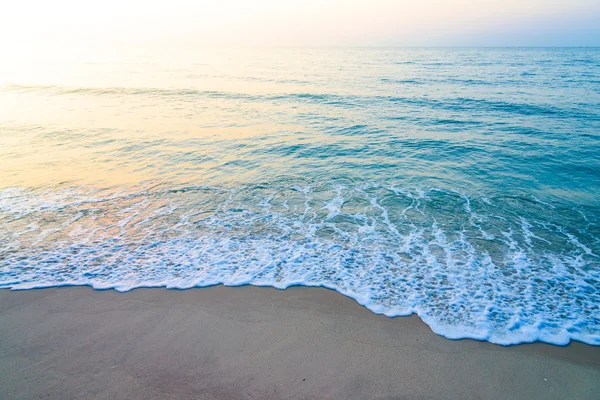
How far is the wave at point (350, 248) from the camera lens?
5.38m

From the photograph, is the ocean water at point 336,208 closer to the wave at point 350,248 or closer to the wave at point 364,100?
the wave at point 350,248

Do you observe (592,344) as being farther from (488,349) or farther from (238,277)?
(238,277)

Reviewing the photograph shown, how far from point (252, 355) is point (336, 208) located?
16.6ft

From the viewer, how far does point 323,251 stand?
691cm

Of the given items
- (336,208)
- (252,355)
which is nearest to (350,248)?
(336,208)

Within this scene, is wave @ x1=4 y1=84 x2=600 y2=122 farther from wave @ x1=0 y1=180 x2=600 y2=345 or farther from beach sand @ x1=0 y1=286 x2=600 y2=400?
beach sand @ x1=0 y1=286 x2=600 y2=400

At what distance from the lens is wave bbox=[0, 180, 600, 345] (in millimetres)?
5375

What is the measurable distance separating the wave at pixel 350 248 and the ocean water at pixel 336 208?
0.12 feet

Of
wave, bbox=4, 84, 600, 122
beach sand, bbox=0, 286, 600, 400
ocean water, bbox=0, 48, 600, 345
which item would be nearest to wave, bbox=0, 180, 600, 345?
ocean water, bbox=0, 48, 600, 345

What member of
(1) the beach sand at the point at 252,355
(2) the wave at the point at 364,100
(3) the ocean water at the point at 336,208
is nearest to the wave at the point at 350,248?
(3) the ocean water at the point at 336,208

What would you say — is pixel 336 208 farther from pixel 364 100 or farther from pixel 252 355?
pixel 364 100

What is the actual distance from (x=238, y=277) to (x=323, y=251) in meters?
1.79

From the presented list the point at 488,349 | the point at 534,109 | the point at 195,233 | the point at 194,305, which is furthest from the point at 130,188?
the point at 534,109

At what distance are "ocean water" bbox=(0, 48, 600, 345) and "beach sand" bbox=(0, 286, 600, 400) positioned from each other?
0.39 m
